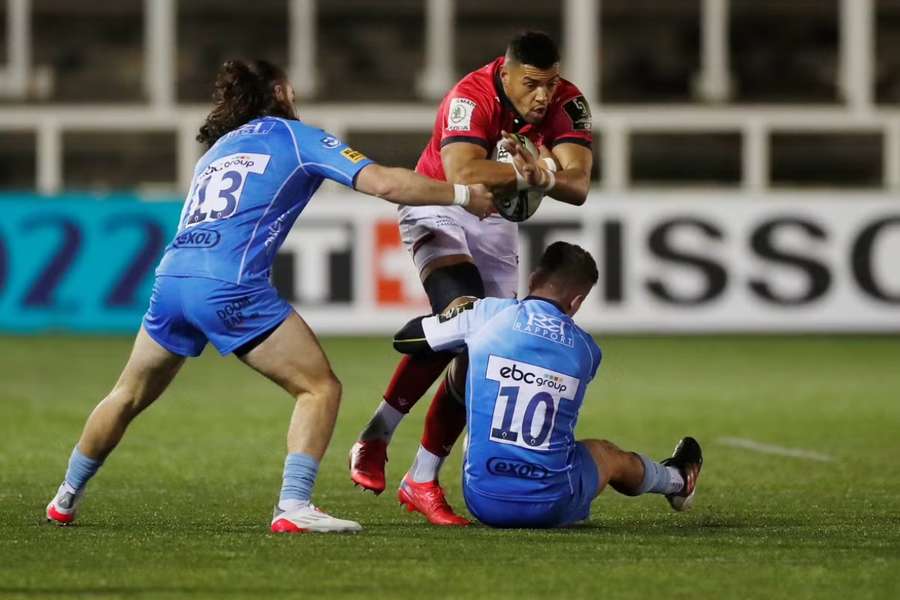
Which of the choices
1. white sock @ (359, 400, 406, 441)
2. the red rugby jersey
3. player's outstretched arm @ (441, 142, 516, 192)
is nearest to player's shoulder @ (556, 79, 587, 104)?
the red rugby jersey

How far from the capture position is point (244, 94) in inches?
271

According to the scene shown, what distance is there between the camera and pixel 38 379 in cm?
1398

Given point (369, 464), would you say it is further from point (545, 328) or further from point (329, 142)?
point (329, 142)

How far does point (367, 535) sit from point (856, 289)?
11.4m

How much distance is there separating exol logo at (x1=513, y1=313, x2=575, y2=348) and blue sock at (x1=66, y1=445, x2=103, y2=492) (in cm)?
165

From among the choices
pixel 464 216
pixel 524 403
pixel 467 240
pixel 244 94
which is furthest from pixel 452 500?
pixel 244 94

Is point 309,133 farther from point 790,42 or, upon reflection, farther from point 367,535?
point 790,42

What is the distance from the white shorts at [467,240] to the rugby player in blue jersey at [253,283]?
87 cm

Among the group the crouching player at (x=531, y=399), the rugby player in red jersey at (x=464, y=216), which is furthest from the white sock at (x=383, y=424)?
the crouching player at (x=531, y=399)

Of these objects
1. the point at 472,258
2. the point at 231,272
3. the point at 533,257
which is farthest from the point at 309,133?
the point at 533,257

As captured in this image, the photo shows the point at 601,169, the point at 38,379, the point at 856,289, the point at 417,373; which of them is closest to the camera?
Answer: the point at 417,373

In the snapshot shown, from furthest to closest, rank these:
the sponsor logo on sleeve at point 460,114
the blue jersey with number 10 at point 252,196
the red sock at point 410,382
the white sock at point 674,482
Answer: the red sock at point 410,382, the sponsor logo on sleeve at point 460,114, the white sock at point 674,482, the blue jersey with number 10 at point 252,196

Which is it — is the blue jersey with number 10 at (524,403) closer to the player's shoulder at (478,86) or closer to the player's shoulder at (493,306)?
the player's shoulder at (493,306)

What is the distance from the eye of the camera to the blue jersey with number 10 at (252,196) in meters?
6.60
